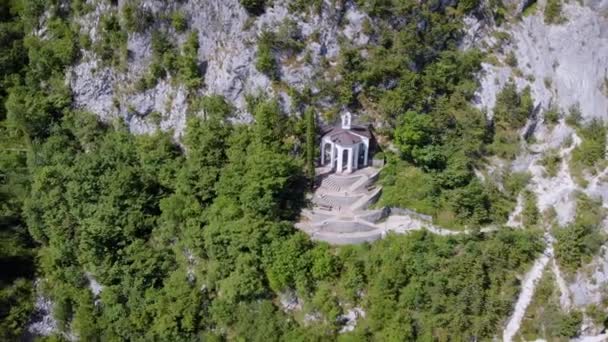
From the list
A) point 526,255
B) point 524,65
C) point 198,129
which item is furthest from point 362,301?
point 524,65

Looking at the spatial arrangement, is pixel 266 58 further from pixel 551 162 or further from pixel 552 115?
pixel 551 162

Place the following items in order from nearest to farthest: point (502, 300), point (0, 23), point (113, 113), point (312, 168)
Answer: point (502, 300) < point (312, 168) < point (113, 113) < point (0, 23)

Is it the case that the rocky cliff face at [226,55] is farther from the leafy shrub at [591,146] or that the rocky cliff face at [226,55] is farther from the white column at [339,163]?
the leafy shrub at [591,146]

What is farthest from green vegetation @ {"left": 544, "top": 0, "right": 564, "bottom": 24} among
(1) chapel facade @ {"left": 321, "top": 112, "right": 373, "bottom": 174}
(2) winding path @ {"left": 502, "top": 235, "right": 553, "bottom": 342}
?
(2) winding path @ {"left": 502, "top": 235, "right": 553, "bottom": 342}

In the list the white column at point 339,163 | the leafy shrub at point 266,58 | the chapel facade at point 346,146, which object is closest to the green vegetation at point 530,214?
the chapel facade at point 346,146

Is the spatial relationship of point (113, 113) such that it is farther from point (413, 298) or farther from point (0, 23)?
point (413, 298)

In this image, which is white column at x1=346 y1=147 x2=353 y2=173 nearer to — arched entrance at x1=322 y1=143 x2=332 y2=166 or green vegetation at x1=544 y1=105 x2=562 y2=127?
arched entrance at x1=322 y1=143 x2=332 y2=166
